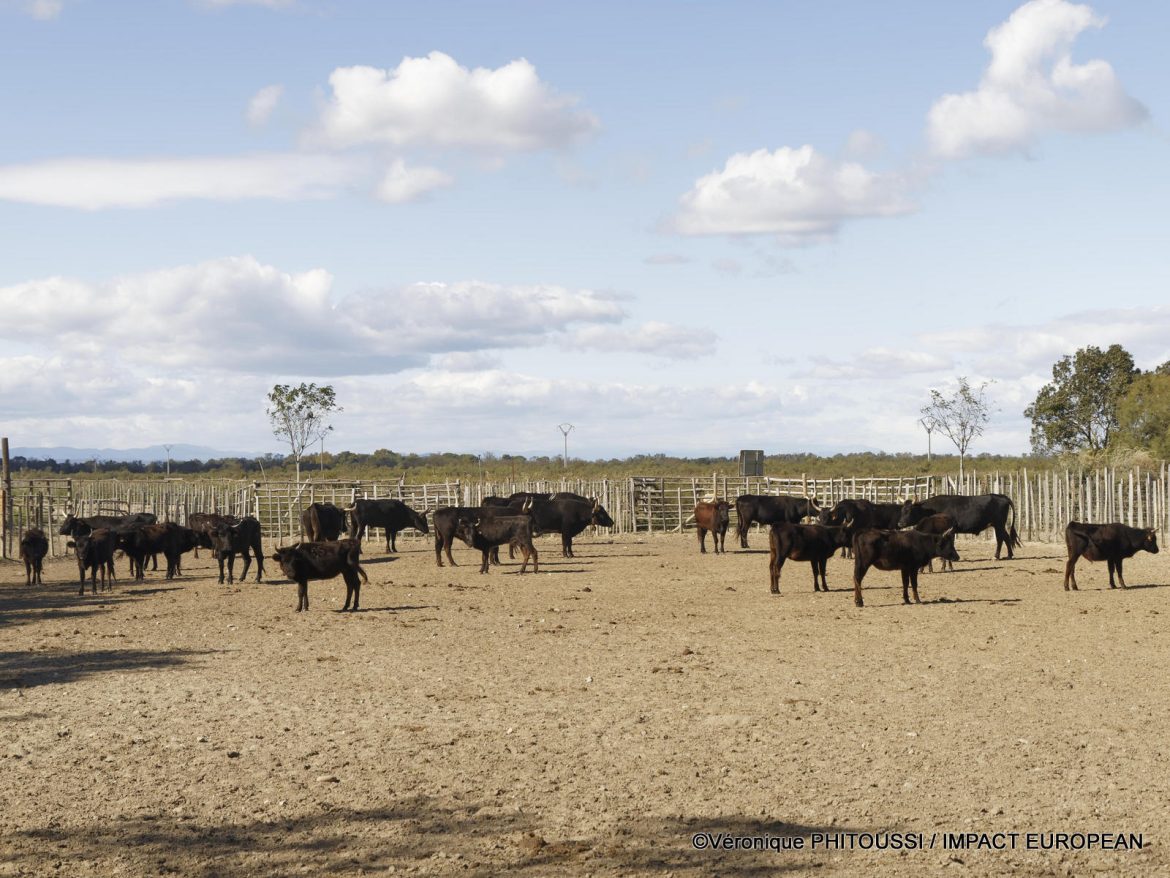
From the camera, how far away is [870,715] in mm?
9602

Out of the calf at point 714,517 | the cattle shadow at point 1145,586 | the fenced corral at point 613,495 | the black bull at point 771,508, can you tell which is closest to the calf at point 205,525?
the fenced corral at point 613,495

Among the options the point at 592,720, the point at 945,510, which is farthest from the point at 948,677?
the point at 945,510

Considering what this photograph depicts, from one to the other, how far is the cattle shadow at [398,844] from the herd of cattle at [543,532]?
29.9 feet

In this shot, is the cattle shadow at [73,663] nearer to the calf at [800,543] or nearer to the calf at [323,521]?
the calf at [800,543]

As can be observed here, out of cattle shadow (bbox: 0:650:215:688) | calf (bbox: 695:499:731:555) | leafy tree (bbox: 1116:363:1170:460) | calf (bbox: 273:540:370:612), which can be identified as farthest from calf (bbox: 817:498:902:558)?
leafy tree (bbox: 1116:363:1170:460)

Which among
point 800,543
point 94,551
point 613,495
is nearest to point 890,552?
point 800,543

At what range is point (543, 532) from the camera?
28125 mm

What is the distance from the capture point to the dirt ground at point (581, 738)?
670 centimetres

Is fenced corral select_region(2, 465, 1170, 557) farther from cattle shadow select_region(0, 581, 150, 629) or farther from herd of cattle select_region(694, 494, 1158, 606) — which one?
cattle shadow select_region(0, 581, 150, 629)

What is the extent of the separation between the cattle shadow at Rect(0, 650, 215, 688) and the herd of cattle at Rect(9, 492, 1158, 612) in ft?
9.77

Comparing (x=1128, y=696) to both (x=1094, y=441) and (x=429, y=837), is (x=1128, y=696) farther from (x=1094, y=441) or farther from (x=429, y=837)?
(x=1094, y=441)

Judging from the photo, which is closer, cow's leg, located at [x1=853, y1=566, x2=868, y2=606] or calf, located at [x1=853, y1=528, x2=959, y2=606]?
cow's leg, located at [x1=853, y1=566, x2=868, y2=606]

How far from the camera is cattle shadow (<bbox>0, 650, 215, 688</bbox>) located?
39.2 feet

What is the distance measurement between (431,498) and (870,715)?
97.6ft
